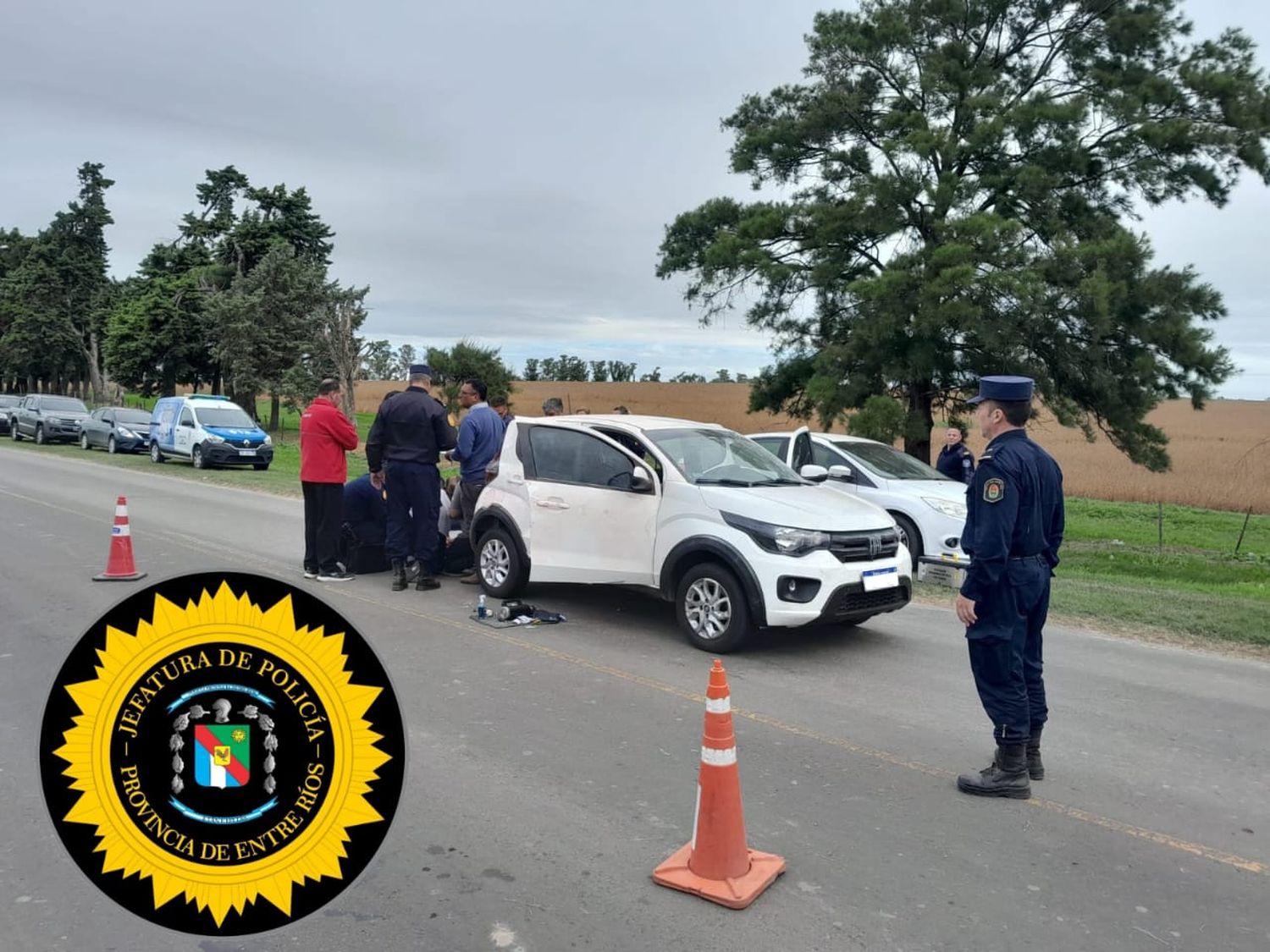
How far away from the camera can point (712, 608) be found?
23.6ft

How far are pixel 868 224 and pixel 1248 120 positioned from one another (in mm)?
8708

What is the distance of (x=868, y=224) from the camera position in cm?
2211

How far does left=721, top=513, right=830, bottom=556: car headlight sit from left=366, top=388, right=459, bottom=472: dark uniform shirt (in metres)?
3.58

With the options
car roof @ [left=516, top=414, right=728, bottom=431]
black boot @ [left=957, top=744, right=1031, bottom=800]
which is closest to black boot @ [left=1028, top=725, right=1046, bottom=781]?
black boot @ [left=957, top=744, right=1031, bottom=800]

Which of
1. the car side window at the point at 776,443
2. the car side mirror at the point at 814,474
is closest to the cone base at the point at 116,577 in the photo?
the car side mirror at the point at 814,474

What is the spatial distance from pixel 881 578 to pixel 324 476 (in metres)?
5.35

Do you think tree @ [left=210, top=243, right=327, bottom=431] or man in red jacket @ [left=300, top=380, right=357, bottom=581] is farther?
tree @ [left=210, top=243, right=327, bottom=431]

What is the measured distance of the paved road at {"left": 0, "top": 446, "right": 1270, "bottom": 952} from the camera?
3396 millimetres

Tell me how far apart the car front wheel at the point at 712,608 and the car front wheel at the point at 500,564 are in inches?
72.8

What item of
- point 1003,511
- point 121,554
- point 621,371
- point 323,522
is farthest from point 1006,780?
point 621,371

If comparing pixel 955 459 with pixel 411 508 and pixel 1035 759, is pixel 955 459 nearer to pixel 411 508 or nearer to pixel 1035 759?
pixel 411 508

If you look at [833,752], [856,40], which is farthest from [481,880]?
[856,40]

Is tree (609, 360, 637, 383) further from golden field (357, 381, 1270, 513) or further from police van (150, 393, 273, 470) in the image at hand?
police van (150, 393, 273, 470)

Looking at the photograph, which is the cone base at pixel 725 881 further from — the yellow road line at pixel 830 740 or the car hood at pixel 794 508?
the car hood at pixel 794 508
